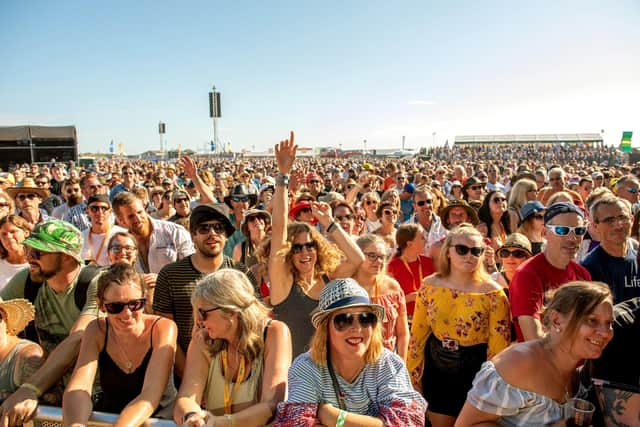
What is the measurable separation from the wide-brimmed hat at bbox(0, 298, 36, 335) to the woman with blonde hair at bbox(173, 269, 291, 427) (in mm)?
1039

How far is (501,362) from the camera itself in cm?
192

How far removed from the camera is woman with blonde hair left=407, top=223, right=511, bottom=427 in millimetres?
2820

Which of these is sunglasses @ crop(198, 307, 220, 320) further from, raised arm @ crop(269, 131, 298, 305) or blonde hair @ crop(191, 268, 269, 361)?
raised arm @ crop(269, 131, 298, 305)

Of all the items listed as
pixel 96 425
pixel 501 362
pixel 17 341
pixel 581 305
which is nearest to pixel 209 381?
pixel 96 425

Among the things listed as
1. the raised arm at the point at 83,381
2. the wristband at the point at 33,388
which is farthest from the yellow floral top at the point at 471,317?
the wristband at the point at 33,388

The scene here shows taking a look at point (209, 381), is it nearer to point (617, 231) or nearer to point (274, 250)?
point (274, 250)

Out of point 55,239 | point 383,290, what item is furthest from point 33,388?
point 383,290

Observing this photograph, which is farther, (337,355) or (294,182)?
(294,182)

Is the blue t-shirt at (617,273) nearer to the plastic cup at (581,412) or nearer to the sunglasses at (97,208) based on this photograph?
the plastic cup at (581,412)

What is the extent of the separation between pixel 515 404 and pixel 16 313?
267 centimetres

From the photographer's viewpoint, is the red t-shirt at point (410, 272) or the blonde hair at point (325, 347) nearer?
the blonde hair at point (325, 347)

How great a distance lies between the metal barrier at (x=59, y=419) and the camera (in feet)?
6.82

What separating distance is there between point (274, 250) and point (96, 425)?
1622mm

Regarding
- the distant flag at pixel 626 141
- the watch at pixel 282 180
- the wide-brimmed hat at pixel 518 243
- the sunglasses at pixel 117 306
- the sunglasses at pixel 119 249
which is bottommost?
the sunglasses at pixel 117 306
